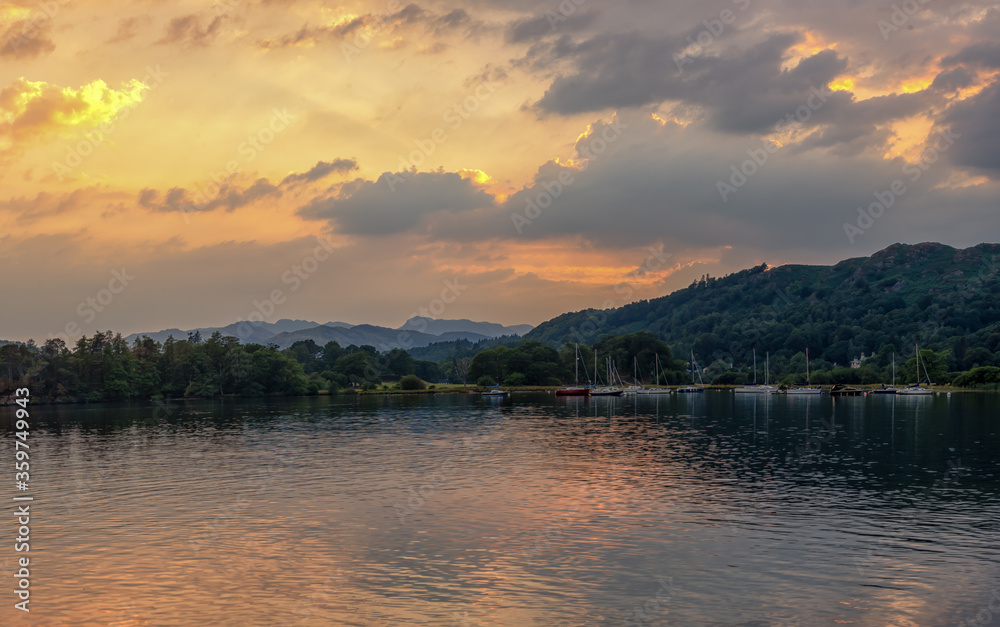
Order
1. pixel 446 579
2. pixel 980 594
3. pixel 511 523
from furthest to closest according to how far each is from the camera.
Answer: pixel 511 523
pixel 446 579
pixel 980 594

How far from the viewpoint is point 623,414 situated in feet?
495

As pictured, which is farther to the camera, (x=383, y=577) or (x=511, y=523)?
(x=511, y=523)

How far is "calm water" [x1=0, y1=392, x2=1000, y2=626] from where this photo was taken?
28.1m

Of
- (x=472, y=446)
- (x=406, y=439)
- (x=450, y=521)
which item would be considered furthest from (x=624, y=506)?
(x=406, y=439)

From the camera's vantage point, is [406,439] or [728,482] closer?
[728,482]

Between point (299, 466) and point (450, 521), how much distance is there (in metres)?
30.4

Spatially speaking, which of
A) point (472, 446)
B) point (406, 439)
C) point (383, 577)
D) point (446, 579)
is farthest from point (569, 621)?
point (406, 439)

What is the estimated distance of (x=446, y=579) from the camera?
103ft

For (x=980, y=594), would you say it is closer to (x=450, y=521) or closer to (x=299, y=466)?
(x=450, y=521)

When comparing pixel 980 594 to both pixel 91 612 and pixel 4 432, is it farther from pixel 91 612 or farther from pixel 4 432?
pixel 4 432

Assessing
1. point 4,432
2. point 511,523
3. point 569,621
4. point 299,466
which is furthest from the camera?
point 4,432

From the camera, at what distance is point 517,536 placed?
128 ft

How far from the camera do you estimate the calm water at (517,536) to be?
2806 centimetres

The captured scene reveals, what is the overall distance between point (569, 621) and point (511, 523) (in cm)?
1619
